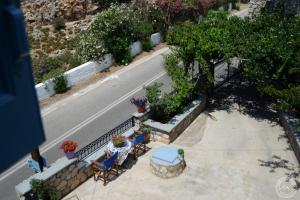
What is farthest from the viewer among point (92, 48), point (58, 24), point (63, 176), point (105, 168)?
point (58, 24)

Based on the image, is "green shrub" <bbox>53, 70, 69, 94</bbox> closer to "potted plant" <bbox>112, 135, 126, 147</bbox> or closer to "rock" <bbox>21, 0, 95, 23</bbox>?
"potted plant" <bbox>112, 135, 126, 147</bbox>

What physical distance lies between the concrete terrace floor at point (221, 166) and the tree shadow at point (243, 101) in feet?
0.33

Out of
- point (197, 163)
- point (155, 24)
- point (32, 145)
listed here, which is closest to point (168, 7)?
point (155, 24)

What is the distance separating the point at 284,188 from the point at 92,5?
2885cm

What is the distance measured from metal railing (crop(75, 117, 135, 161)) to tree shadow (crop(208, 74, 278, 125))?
4073 millimetres

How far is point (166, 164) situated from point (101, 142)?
2.53 m

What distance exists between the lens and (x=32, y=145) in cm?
280

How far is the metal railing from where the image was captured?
12440 millimetres

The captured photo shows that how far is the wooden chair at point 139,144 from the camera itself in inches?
520

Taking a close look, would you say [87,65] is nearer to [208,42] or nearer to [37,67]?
[37,67]

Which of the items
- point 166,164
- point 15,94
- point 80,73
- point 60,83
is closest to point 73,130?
point 60,83

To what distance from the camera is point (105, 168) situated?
1195 cm

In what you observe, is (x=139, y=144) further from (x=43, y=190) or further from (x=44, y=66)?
(x=44, y=66)

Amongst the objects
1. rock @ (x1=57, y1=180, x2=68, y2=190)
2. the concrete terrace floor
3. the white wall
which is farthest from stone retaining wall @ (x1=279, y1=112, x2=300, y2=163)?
the white wall
